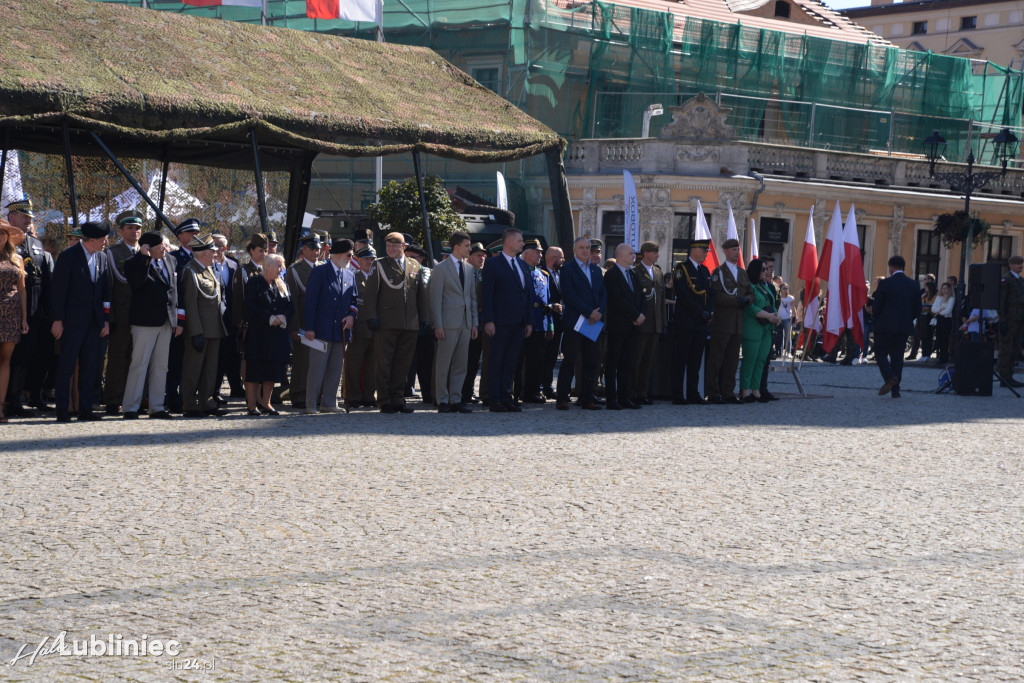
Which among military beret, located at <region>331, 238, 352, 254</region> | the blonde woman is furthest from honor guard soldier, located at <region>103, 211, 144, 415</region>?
military beret, located at <region>331, 238, 352, 254</region>

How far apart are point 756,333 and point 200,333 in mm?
7167

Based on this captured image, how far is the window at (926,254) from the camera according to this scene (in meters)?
44.3

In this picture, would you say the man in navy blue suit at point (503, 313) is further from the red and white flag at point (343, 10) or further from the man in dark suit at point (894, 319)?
the red and white flag at point (343, 10)

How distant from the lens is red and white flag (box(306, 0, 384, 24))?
90.2 feet

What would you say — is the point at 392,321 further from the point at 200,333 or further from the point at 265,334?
the point at 200,333

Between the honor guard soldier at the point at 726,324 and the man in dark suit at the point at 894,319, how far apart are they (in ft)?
9.17

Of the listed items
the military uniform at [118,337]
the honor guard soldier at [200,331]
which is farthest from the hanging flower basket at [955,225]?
the military uniform at [118,337]

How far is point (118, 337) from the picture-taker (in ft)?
43.5

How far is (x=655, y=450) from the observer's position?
11359 mm

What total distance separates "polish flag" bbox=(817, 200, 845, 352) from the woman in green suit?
12.6 feet

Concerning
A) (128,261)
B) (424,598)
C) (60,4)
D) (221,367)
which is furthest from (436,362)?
(424,598)

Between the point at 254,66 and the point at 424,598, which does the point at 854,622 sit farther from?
the point at 254,66

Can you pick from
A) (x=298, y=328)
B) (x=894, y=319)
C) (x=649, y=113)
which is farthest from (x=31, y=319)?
(x=649, y=113)

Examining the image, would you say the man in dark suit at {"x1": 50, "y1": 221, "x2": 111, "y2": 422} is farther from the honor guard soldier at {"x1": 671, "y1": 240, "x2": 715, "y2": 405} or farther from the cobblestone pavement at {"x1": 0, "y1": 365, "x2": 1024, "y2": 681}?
the honor guard soldier at {"x1": 671, "y1": 240, "x2": 715, "y2": 405}
